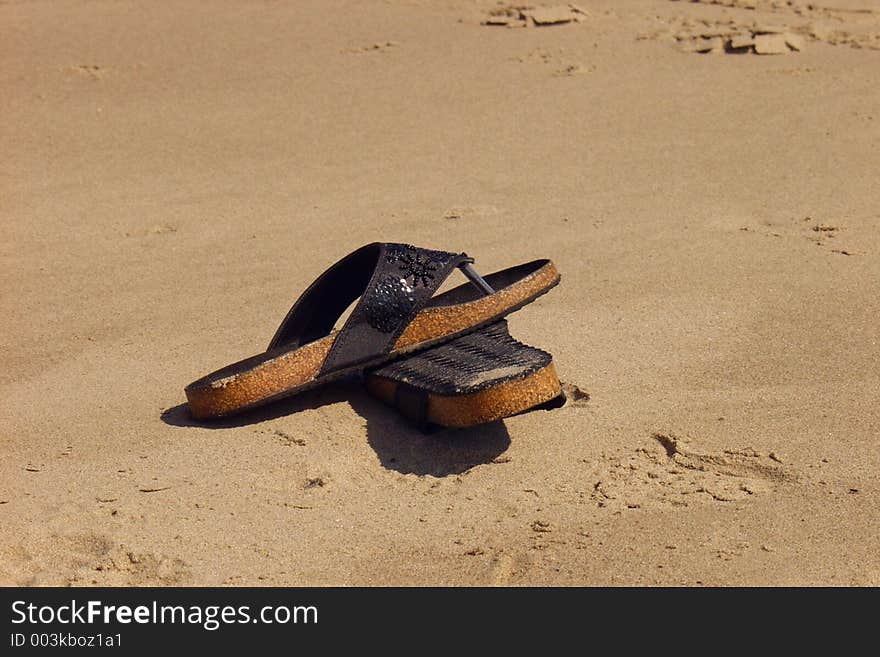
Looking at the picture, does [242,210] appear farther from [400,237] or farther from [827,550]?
[827,550]

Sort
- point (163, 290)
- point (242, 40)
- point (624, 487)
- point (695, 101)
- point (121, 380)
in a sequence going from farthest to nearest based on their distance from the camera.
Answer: point (242, 40) < point (695, 101) < point (163, 290) < point (121, 380) < point (624, 487)

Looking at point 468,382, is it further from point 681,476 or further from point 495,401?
point 681,476

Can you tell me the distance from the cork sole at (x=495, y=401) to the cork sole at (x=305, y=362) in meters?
0.38

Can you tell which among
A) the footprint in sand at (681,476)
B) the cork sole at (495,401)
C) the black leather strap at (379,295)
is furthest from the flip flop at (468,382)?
the footprint in sand at (681,476)

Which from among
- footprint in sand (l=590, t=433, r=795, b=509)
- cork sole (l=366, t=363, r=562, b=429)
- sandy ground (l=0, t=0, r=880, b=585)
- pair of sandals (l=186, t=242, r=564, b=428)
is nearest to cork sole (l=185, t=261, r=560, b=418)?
pair of sandals (l=186, t=242, r=564, b=428)

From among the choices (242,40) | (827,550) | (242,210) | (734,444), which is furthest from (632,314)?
(242,40)

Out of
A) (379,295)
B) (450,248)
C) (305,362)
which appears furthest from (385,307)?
(450,248)

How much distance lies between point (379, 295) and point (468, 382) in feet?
1.68

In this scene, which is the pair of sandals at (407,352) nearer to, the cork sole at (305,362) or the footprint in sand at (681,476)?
the cork sole at (305,362)

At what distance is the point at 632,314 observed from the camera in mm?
4645

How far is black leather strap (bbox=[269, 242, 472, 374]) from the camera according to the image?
12.3 ft

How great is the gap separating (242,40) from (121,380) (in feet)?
18.2

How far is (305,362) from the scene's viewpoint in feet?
12.2

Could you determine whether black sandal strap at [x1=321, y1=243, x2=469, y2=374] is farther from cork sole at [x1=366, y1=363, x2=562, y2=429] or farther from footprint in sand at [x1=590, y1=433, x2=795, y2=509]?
footprint in sand at [x1=590, y1=433, x2=795, y2=509]
